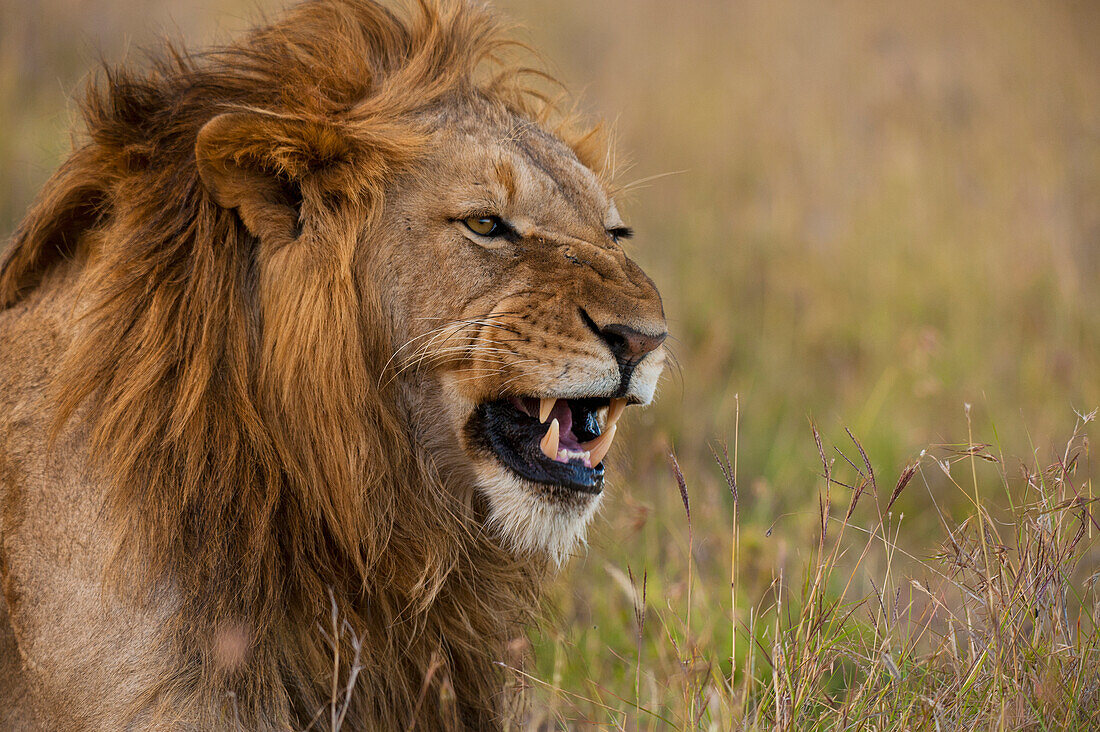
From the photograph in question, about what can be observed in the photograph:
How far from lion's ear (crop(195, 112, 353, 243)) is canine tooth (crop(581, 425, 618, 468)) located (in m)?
0.87

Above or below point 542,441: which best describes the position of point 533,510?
below

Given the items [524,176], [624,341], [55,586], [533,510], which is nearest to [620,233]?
[524,176]

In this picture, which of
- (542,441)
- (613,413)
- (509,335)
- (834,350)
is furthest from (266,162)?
(834,350)

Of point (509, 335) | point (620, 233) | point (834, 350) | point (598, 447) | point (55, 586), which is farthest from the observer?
point (834, 350)

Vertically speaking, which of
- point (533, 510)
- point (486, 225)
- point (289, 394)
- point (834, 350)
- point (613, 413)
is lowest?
point (834, 350)

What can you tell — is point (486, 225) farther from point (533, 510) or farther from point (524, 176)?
point (533, 510)

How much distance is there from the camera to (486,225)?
2.62 metres

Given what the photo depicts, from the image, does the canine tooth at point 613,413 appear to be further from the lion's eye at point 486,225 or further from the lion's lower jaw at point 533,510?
the lion's eye at point 486,225

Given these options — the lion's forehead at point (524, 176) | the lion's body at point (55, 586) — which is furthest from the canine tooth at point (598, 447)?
the lion's body at point (55, 586)

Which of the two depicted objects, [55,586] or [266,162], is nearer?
[55,586]

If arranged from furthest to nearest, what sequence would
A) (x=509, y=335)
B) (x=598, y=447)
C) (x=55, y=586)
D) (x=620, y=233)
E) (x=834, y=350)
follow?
(x=834, y=350) < (x=620, y=233) < (x=598, y=447) < (x=509, y=335) < (x=55, y=586)

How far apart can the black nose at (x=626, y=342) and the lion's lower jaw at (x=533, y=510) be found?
1.16 ft

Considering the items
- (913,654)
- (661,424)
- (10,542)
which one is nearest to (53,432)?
(10,542)

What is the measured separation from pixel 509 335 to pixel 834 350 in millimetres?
4836
